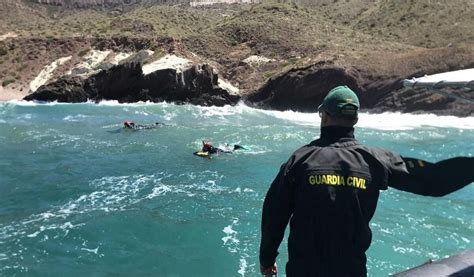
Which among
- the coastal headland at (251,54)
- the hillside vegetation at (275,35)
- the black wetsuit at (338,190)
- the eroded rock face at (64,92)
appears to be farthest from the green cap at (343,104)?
the eroded rock face at (64,92)

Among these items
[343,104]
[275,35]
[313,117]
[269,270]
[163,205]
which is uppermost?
[275,35]

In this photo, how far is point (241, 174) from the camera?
65.8 ft

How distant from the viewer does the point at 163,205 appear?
15898 mm

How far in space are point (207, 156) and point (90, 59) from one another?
133 feet

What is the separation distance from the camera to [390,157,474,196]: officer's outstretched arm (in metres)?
3.26

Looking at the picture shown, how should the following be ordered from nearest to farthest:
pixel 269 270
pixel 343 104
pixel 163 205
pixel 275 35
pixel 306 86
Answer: pixel 343 104 < pixel 269 270 < pixel 163 205 < pixel 306 86 < pixel 275 35

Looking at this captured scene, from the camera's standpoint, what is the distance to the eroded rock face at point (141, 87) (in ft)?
159

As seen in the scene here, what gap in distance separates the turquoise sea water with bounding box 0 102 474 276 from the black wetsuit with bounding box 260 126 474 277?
322 inches

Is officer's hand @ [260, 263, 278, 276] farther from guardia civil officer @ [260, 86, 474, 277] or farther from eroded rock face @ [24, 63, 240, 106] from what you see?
A: eroded rock face @ [24, 63, 240, 106]

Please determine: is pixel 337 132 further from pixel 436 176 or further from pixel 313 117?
pixel 313 117

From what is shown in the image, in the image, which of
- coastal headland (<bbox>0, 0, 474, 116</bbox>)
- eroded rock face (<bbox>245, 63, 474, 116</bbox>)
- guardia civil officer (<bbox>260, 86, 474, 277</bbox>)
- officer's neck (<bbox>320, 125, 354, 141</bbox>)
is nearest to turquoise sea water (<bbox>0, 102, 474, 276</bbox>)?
guardia civil officer (<bbox>260, 86, 474, 277</bbox>)

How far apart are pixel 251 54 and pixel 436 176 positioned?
2387 inches

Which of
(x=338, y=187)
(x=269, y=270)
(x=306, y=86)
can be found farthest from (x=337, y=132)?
(x=306, y=86)

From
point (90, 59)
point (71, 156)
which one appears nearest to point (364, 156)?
point (71, 156)
